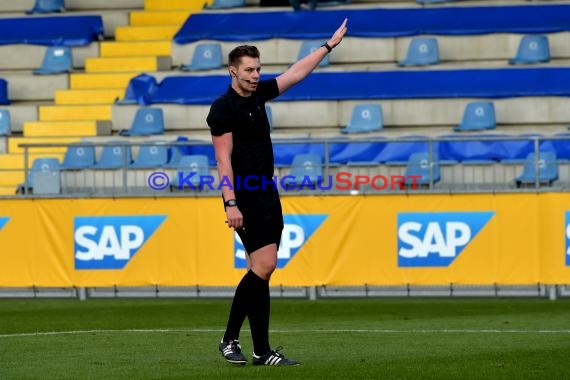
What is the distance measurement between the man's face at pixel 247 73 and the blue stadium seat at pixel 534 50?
53.7ft

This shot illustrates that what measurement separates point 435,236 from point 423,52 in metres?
8.88

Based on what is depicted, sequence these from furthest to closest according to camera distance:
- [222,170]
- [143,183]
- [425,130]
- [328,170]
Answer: [425,130] → [143,183] → [328,170] → [222,170]

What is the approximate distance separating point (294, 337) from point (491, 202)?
19.3ft

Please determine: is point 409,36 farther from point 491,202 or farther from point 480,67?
point 491,202

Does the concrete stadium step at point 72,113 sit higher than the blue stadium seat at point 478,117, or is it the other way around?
the concrete stadium step at point 72,113

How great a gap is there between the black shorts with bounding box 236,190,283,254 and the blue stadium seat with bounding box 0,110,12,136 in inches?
665

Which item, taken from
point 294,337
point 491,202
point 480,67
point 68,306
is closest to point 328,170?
point 491,202

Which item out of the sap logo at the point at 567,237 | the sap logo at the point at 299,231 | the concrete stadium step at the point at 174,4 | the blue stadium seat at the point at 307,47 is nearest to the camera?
the sap logo at the point at 567,237

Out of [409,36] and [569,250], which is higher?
[409,36]

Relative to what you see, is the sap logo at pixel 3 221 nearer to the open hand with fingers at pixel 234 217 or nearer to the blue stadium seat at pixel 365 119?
the blue stadium seat at pixel 365 119

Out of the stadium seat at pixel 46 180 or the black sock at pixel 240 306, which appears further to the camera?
the stadium seat at pixel 46 180

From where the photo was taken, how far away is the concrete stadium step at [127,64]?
26828 mm

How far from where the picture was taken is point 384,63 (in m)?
26.0

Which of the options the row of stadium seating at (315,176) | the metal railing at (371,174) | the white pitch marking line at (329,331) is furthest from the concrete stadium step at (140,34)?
the white pitch marking line at (329,331)
